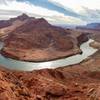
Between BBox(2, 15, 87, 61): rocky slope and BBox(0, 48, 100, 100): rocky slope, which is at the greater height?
BBox(0, 48, 100, 100): rocky slope

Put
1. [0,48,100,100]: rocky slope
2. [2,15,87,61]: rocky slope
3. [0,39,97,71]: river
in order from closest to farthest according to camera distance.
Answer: [0,48,100,100]: rocky slope < [0,39,97,71]: river < [2,15,87,61]: rocky slope

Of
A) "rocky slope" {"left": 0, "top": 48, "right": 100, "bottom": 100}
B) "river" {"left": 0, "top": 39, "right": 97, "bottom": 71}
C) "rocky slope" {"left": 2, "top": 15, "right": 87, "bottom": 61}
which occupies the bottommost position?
"rocky slope" {"left": 2, "top": 15, "right": 87, "bottom": 61}

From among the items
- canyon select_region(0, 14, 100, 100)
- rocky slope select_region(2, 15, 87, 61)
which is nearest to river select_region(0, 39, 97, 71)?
canyon select_region(0, 14, 100, 100)

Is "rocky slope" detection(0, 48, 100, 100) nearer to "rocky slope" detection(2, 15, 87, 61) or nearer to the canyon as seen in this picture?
the canyon

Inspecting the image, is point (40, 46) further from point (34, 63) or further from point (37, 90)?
point (37, 90)

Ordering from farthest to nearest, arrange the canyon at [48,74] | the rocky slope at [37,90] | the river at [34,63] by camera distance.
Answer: the river at [34,63], the canyon at [48,74], the rocky slope at [37,90]

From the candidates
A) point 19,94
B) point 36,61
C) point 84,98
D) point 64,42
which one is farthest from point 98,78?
point 64,42

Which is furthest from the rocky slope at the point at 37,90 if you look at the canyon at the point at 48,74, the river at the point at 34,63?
the river at the point at 34,63

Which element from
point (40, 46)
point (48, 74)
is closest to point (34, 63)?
point (40, 46)

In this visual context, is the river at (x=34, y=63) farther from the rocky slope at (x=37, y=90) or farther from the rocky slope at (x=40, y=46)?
the rocky slope at (x=37, y=90)

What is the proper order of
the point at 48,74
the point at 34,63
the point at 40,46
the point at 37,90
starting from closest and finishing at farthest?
1. the point at 37,90
2. the point at 48,74
3. the point at 34,63
4. the point at 40,46

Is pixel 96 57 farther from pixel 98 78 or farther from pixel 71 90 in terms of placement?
pixel 71 90
